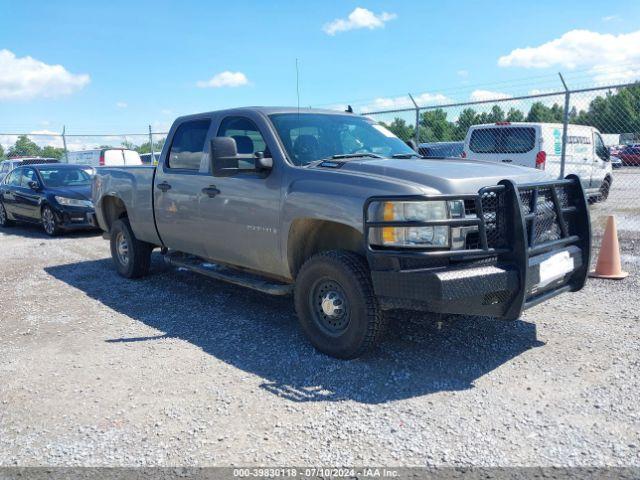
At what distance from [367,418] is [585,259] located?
2.30 metres

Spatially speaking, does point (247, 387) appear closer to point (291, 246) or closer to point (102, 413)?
point (102, 413)

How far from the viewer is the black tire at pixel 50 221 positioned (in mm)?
10672

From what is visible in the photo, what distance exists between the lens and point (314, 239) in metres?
4.36

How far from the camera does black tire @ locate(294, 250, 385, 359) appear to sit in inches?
146

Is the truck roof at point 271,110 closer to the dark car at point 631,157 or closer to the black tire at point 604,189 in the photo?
the black tire at point 604,189

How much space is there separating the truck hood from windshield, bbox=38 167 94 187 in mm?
9225

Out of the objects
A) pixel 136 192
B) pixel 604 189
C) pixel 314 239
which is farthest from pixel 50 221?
pixel 604 189

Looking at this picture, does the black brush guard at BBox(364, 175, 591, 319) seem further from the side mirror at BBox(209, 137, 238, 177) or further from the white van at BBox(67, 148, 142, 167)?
the white van at BBox(67, 148, 142, 167)

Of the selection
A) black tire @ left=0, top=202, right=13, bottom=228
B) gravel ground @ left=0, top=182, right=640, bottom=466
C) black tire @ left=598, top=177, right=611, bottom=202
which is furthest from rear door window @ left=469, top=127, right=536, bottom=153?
black tire @ left=0, top=202, right=13, bottom=228

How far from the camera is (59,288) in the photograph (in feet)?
21.4

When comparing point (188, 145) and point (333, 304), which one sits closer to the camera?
point (333, 304)

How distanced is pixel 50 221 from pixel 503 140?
9660 millimetres

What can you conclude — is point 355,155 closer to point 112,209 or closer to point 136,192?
point 136,192

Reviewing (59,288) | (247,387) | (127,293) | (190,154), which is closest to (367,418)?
(247,387)
